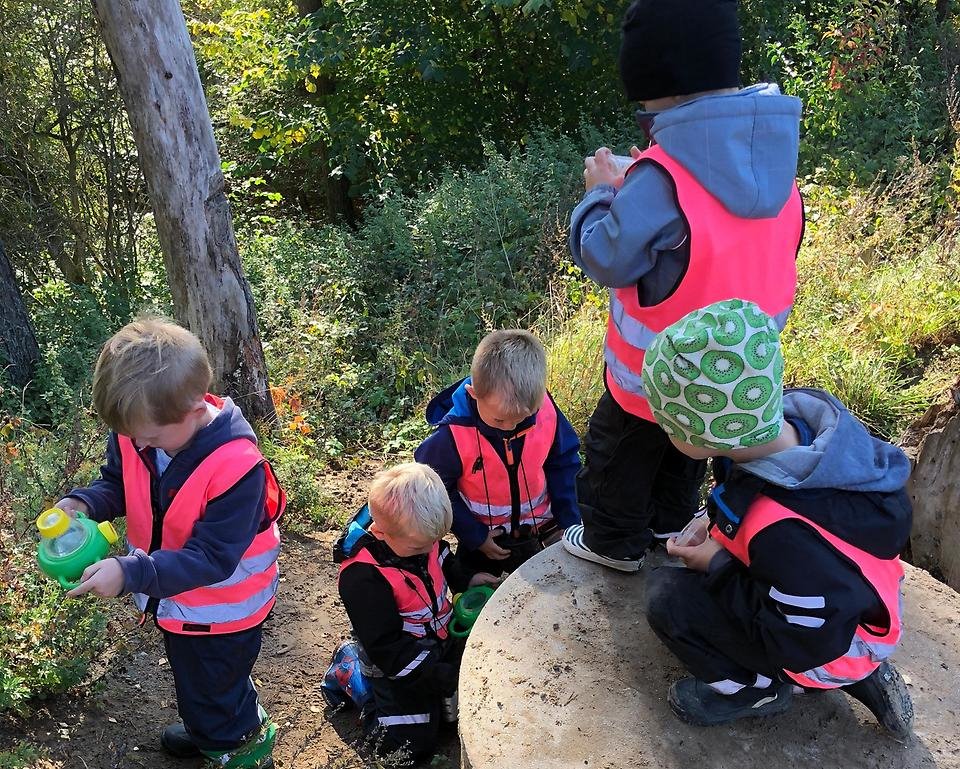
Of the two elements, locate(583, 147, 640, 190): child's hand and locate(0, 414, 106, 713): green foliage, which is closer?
locate(583, 147, 640, 190): child's hand

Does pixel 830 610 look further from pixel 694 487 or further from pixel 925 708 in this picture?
pixel 694 487

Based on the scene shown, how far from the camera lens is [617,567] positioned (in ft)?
9.76

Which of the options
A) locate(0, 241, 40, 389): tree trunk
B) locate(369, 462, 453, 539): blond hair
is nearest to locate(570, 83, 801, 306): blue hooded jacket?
locate(369, 462, 453, 539): blond hair

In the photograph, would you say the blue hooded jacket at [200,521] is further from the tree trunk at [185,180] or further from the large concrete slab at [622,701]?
the tree trunk at [185,180]

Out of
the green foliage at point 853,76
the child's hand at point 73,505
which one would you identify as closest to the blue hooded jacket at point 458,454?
the child's hand at point 73,505

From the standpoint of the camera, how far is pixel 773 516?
6.34 ft

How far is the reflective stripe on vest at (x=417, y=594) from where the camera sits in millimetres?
3037

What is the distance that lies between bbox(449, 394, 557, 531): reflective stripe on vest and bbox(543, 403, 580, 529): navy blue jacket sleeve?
1.4 inches

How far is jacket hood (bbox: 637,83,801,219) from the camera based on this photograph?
219 centimetres

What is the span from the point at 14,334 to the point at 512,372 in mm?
3866

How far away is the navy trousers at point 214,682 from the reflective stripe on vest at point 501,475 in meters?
1.08

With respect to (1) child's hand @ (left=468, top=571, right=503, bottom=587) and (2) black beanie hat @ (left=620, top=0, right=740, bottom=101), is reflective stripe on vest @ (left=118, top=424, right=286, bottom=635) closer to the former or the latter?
(1) child's hand @ (left=468, top=571, right=503, bottom=587)

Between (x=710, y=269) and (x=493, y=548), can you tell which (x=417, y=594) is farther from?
(x=710, y=269)

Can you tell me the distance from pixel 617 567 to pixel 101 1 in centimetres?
365
